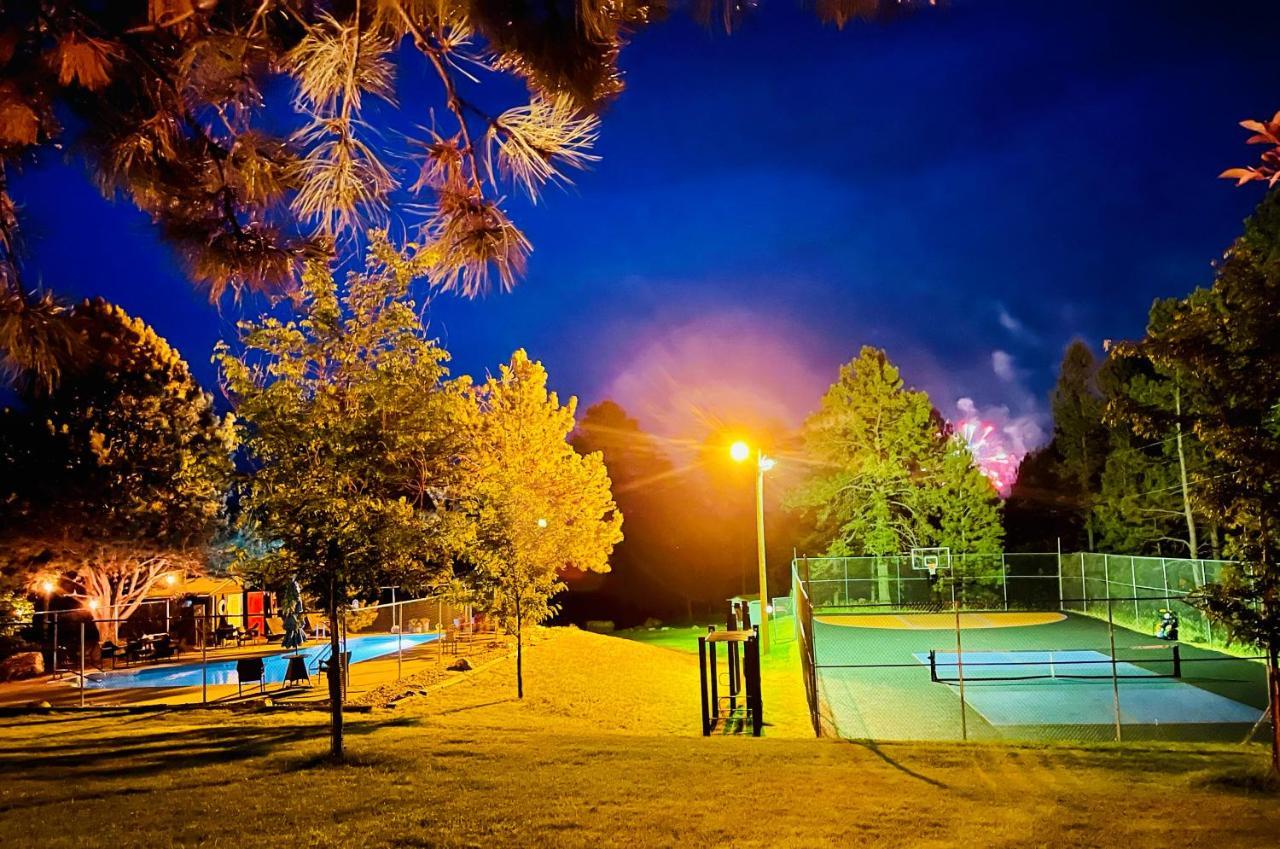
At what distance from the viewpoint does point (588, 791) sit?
329 inches

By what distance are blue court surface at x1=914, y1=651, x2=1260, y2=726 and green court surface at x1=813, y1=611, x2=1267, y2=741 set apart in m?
0.02

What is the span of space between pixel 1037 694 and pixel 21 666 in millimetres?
22760

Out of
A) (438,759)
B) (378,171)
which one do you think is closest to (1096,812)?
(438,759)

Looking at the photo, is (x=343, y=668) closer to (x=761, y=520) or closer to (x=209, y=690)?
(x=209, y=690)

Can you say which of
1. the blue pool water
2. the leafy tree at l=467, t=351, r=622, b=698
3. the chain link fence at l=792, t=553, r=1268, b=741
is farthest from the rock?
the chain link fence at l=792, t=553, r=1268, b=741

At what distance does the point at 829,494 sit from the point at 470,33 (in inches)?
1756

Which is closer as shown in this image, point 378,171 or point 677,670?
point 378,171

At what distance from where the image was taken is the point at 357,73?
14.6ft

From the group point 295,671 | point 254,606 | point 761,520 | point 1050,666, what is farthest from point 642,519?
point 295,671

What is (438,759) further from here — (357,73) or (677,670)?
(677,670)

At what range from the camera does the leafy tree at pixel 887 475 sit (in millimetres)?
45938

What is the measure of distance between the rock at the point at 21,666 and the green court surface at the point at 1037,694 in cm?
1823

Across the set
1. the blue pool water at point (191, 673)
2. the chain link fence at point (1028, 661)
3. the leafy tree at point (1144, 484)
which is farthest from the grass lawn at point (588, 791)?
the leafy tree at point (1144, 484)

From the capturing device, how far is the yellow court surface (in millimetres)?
37344
